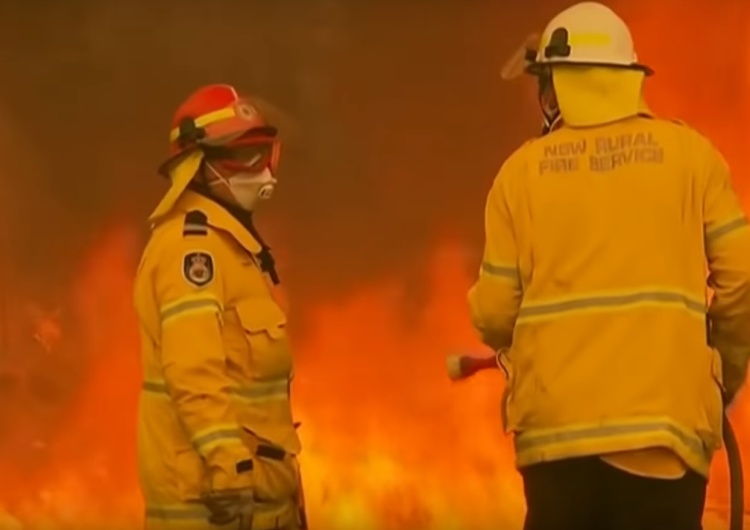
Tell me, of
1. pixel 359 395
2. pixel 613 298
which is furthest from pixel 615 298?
pixel 359 395

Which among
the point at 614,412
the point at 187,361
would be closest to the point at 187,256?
the point at 187,361

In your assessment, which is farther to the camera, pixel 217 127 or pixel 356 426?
pixel 356 426

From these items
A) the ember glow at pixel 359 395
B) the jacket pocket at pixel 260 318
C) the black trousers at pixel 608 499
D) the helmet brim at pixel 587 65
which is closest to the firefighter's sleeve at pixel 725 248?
the helmet brim at pixel 587 65

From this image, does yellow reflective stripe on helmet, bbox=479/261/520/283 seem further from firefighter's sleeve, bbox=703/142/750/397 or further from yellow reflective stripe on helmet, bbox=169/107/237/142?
yellow reflective stripe on helmet, bbox=169/107/237/142

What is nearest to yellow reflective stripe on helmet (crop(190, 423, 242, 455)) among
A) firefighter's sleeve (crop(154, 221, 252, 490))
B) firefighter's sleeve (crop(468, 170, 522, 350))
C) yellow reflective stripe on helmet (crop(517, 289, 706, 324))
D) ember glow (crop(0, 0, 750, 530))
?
firefighter's sleeve (crop(154, 221, 252, 490))

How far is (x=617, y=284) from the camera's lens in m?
3.31

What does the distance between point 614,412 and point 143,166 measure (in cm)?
276

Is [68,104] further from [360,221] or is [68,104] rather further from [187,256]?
[187,256]

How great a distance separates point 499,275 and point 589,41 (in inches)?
21.6

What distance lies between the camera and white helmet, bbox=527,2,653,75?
3475 millimetres

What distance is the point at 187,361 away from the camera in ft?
11.8

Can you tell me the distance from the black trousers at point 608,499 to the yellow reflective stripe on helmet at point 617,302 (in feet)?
1.02

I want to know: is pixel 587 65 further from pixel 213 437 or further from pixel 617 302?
pixel 213 437

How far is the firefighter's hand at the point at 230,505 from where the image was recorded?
3.61 metres
